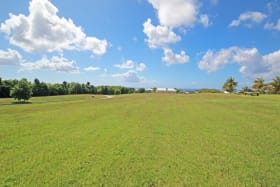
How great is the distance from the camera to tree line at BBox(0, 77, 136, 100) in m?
48.0

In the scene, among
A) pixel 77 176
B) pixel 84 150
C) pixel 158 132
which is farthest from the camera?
pixel 158 132

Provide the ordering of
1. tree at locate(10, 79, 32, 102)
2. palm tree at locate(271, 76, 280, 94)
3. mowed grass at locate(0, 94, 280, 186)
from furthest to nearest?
1. palm tree at locate(271, 76, 280, 94)
2. tree at locate(10, 79, 32, 102)
3. mowed grass at locate(0, 94, 280, 186)

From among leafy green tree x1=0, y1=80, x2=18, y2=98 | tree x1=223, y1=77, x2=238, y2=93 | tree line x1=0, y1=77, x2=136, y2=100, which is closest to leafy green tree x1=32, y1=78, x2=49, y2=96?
tree line x1=0, y1=77, x2=136, y2=100

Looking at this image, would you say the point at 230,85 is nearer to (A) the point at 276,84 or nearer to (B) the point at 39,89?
(A) the point at 276,84

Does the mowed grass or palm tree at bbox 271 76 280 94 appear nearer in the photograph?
the mowed grass

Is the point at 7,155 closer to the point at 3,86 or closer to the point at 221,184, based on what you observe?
the point at 221,184

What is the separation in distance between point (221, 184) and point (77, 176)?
531 centimetres

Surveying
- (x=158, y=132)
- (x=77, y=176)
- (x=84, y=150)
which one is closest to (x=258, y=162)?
(x=158, y=132)

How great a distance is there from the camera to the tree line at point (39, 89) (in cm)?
4797

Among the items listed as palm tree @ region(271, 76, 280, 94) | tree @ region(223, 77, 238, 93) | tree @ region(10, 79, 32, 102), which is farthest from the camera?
tree @ region(223, 77, 238, 93)

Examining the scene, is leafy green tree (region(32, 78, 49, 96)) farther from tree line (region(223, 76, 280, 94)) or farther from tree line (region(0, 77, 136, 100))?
tree line (region(223, 76, 280, 94))

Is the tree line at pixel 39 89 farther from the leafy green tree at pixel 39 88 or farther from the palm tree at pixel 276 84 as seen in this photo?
the palm tree at pixel 276 84

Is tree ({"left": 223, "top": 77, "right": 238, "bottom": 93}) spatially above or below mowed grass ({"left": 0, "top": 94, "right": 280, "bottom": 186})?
above

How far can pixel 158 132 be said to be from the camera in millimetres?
12047
